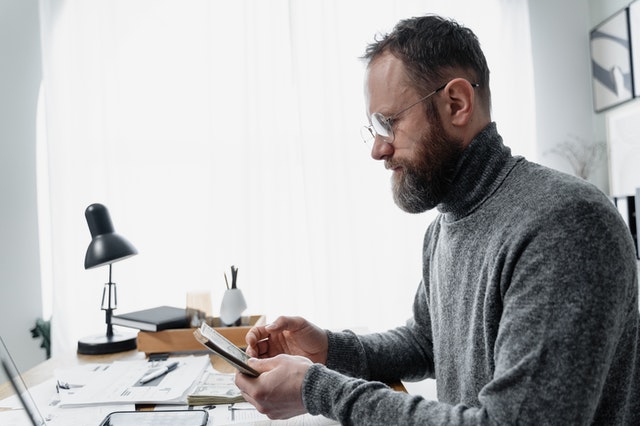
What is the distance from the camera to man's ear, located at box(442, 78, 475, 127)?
97 cm

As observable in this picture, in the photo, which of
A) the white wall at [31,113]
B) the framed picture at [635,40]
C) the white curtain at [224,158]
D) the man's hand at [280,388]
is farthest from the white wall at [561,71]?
the man's hand at [280,388]

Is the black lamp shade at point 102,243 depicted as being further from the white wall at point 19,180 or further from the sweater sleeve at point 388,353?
the white wall at point 19,180

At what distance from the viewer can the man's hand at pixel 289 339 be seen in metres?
1.12

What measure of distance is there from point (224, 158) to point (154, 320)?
142 centimetres

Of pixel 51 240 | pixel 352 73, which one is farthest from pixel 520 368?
pixel 51 240

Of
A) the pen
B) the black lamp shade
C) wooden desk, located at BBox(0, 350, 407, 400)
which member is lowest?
wooden desk, located at BBox(0, 350, 407, 400)

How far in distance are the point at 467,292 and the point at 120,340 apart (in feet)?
3.68

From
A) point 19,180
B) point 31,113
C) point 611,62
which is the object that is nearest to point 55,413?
point 19,180

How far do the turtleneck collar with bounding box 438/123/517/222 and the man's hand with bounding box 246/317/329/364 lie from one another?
396mm

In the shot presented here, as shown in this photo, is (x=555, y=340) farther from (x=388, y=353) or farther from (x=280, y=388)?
(x=388, y=353)

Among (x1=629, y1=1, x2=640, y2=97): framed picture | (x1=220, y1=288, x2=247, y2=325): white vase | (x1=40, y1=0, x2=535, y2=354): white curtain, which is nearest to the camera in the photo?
(x1=220, y1=288, x2=247, y2=325): white vase

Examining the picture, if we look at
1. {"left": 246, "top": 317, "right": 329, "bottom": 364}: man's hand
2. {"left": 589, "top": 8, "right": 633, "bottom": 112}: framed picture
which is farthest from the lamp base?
{"left": 589, "top": 8, "right": 633, "bottom": 112}: framed picture

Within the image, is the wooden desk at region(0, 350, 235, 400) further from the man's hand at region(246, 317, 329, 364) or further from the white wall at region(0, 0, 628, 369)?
the white wall at region(0, 0, 628, 369)

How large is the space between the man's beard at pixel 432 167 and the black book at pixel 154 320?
0.85 meters
